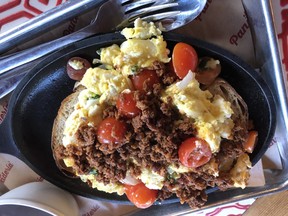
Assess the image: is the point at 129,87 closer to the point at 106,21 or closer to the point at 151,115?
the point at 151,115

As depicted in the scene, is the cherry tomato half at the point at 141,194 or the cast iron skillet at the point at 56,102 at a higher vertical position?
the cast iron skillet at the point at 56,102

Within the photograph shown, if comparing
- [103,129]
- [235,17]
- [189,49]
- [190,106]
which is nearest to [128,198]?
[103,129]

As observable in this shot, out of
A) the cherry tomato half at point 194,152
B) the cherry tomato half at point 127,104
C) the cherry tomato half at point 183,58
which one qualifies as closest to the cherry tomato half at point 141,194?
the cherry tomato half at point 194,152

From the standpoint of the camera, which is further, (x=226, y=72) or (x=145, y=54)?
(x=226, y=72)

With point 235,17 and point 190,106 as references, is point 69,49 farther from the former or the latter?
point 235,17

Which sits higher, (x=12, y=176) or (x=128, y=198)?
(x=12, y=176)

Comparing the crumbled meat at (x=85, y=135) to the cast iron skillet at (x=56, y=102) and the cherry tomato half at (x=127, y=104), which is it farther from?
the cast iron skillet at (x=56, y=102)

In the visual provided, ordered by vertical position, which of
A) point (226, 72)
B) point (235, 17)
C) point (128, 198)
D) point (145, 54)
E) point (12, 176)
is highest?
point (145, 54)
